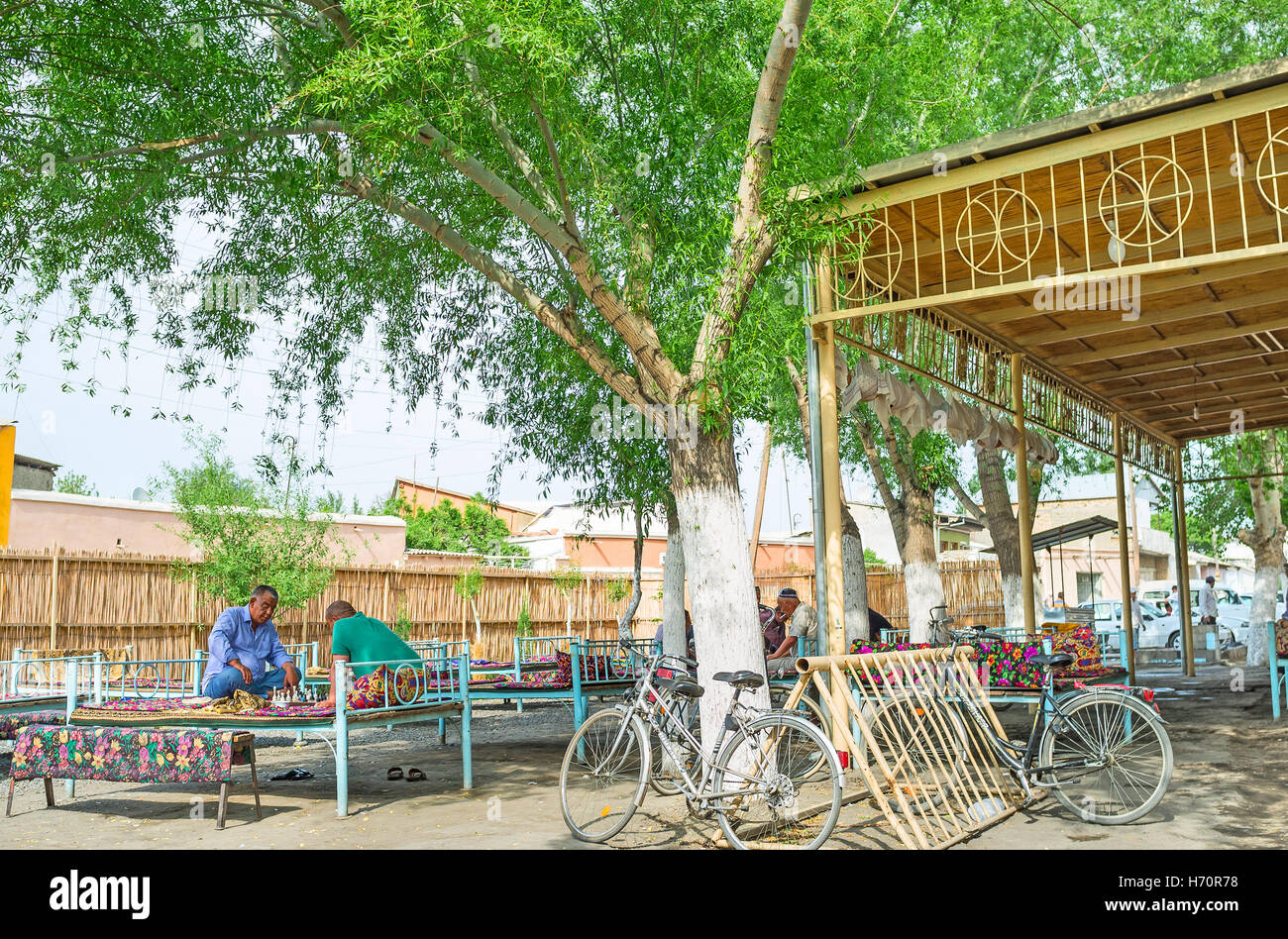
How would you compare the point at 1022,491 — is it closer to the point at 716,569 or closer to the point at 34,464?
the point at 716,569

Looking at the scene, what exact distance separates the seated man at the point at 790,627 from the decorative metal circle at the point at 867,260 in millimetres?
3332

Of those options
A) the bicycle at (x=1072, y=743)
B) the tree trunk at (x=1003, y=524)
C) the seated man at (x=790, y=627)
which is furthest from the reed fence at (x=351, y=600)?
the bicycle at (x=1072, y=743)

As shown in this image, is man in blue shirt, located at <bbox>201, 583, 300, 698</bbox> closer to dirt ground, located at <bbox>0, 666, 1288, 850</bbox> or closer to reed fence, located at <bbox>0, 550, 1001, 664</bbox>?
dirt ground, located at <bbox>0, 666, 1288, 850</bbox>

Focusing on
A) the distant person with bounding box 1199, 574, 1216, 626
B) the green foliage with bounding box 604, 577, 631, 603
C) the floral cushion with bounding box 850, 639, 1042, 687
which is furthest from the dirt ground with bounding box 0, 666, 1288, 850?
the distant person with bounding box 1199, 574, 1216, 626

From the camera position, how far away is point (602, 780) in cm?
598

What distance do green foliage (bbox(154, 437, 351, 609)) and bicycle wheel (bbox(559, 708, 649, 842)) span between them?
9.92m

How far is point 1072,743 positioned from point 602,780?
2766mm

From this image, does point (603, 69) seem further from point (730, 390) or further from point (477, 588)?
point (477, 588)

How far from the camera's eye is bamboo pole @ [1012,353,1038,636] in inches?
419

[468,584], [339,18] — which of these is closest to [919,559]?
[468,584]

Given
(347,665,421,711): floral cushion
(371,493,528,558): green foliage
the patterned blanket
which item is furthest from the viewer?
(371,493,528,558): green foliage

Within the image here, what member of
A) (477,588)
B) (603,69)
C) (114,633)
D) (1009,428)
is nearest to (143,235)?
(603,69)

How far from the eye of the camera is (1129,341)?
36.0 feet

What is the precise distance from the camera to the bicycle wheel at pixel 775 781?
5543 millimetres
